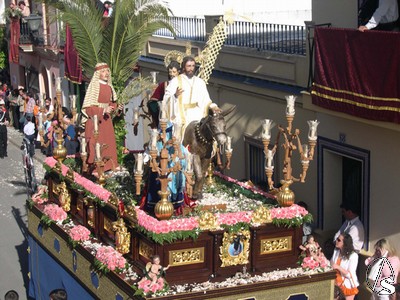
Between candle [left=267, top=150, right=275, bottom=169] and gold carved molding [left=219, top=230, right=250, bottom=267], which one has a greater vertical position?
candle [left=267, top=150, right=275, bottom=169]

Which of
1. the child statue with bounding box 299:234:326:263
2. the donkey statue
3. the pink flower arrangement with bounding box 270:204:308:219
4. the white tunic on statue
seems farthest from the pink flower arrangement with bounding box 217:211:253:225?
the white tunic on statue

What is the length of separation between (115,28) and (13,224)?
16.4 ft

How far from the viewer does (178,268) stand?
9.65 meters

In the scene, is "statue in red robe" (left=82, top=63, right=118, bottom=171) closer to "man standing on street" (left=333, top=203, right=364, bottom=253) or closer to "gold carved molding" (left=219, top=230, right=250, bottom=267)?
"gold carved molding" (left=219, top=230, right=250, bottom=267)

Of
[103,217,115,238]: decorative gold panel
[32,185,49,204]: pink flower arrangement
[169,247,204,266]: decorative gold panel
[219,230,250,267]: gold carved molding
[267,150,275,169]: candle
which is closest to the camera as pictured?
[169,247,204,266]: decorative gold panel

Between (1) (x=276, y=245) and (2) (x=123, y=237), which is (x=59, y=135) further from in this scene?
(1) (x=276, y=245)

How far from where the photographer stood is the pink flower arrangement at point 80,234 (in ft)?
37.2

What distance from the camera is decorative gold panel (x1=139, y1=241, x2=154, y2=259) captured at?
31.8 ft

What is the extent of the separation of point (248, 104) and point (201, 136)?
5.62 meters

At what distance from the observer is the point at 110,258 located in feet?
33.5

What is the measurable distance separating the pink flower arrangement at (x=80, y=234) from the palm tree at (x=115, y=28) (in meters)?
4.88

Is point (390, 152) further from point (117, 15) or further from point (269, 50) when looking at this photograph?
point (117, 15)

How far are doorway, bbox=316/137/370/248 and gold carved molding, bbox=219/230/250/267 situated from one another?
354 cm

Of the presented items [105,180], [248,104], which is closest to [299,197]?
[248,104]
